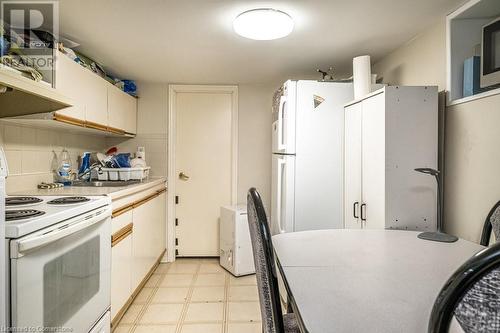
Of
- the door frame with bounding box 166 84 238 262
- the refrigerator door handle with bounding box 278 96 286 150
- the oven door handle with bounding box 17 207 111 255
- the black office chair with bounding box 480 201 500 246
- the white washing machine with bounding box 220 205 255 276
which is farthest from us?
the door frame with bounding box 166 84 238 262

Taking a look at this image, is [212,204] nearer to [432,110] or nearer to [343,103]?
[343,103]

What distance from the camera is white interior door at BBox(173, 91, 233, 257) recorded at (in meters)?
3.45

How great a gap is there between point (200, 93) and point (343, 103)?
5.83 feet

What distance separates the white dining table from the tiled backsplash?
1789mm

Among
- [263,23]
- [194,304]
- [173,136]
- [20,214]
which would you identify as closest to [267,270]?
[20,214]

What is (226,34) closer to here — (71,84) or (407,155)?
(71,84)

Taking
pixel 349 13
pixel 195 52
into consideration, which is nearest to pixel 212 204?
pixel 195 52

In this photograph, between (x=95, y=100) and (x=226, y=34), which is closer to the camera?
(x=226, y=34)

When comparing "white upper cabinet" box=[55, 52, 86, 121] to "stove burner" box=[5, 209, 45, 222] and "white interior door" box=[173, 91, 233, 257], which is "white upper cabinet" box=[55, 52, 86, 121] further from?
"white interior door" box=[173, 91, 233, 257]

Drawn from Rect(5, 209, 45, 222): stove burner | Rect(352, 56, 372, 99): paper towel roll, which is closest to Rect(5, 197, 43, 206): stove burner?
Rect(5, 209, 45, 222): stove burner

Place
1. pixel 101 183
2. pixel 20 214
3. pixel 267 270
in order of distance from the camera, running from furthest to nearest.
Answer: pixel 101 183, pixel 20 214, pixel 267 270

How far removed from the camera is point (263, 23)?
5.78ft

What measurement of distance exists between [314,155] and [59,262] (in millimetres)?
1837

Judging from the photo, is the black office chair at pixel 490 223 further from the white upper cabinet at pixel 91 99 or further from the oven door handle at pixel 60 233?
the white upper cabinet at pixel 91 99
